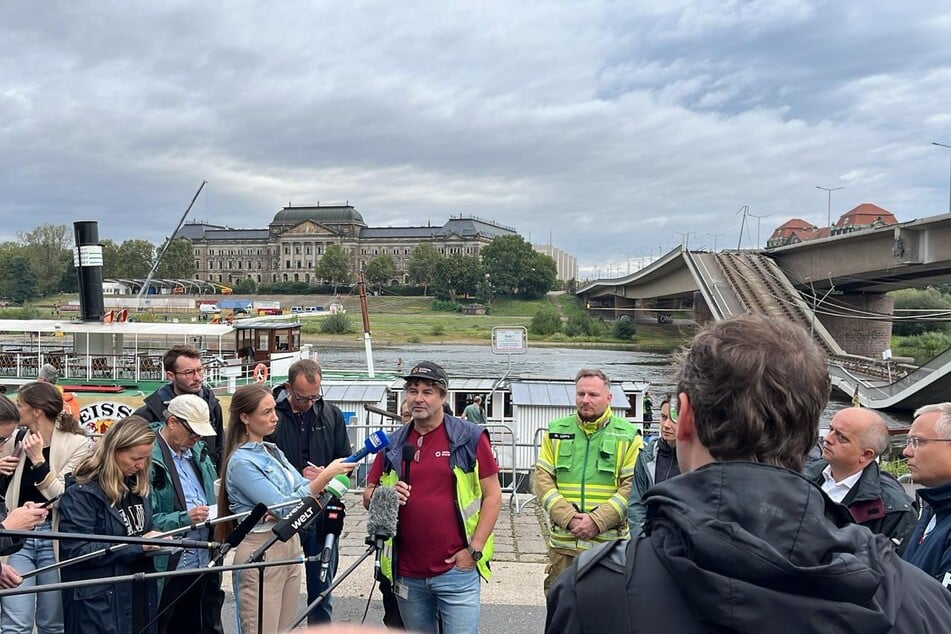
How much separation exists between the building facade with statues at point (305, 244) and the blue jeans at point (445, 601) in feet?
403

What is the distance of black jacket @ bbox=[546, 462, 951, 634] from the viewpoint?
3.79 feet

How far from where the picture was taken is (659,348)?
184 ft

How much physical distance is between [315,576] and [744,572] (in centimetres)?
362

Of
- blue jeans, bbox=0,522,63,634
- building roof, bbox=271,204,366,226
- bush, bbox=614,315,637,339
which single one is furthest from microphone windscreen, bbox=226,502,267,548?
building roof, bbox=271,204,366,226

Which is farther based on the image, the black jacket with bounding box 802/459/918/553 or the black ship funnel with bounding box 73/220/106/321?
the black ship funnel with bounding box 73/220/106/321

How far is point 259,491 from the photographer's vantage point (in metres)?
3.62

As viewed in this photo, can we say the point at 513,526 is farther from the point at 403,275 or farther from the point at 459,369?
the point at 403,275

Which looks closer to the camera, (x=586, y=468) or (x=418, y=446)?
(x=418, y=446)

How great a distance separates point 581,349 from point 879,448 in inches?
2066

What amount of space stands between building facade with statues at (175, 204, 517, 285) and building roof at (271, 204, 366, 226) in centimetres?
20

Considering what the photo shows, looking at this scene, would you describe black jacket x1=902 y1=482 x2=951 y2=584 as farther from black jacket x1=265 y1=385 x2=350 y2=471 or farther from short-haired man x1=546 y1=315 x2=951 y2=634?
black jacket x1=265 y1=385 x2=350 y2=471

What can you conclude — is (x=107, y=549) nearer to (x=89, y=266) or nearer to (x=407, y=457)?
(x=407, y=457)

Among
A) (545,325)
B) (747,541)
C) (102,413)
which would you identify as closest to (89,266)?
(102,413)

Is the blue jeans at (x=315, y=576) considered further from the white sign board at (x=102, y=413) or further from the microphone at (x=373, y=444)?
the white sign board at (x=102, y=413)
